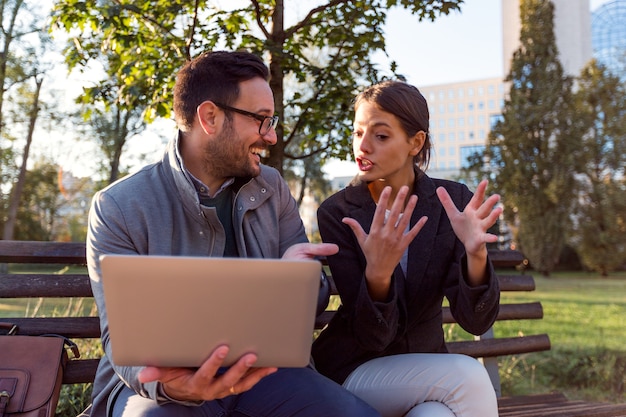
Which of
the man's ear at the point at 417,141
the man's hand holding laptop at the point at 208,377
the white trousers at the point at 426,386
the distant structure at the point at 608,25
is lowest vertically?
the white trousers at the point at 426,386

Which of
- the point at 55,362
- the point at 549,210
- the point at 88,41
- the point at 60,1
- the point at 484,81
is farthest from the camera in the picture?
the point at 484,81

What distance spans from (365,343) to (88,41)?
4.03 meters

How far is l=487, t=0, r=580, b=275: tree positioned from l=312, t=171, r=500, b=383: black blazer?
2695 centimetres

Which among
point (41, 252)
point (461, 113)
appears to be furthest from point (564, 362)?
point (461, 113)

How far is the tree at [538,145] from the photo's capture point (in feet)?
92.6

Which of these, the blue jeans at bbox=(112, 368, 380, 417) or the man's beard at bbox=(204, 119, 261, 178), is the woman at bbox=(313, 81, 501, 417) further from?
the man's beard at bbox=(204, 119, 261, 178)

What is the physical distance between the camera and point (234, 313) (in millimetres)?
1618

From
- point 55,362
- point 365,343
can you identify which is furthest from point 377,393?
point 55,362

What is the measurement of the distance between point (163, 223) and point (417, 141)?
1082 mm

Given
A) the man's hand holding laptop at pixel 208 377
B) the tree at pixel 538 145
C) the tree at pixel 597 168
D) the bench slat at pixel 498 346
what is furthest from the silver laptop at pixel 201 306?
the tree at pixel 597 168

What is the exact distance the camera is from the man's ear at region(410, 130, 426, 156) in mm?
2666

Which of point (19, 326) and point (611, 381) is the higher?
point (19, 326)

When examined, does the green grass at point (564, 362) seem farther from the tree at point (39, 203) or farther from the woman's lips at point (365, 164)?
the tree at point (39, 203)

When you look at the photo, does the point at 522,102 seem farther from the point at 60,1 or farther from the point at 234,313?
the point at 234,313
